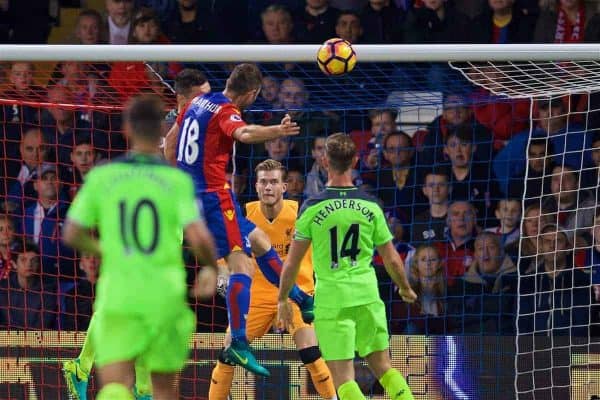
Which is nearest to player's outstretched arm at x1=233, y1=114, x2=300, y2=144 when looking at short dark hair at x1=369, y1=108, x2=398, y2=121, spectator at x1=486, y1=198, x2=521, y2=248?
short dark hair at x1=369, y1=108, x2=398, y2=121

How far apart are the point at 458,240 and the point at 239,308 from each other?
257 centimetres

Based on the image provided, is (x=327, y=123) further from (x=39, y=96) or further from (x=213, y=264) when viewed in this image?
(x=213, y=264)

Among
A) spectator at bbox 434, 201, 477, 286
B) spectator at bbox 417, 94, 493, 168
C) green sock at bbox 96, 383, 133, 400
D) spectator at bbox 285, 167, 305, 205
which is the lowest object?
green sock at bbox 96, 383, 133, 400

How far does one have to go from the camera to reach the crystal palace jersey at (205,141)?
876 cm

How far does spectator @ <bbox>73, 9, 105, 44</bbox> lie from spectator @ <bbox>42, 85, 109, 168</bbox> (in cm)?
92

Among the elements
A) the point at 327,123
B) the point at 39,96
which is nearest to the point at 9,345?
the point at 39,96

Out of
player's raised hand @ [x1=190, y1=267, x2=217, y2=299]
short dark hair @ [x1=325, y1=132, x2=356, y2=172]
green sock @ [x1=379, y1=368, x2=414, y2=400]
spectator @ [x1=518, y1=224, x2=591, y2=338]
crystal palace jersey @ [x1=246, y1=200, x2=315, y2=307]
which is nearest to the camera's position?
player's raised hand @ [x1=190, y1=267, x2=217, y2=299]

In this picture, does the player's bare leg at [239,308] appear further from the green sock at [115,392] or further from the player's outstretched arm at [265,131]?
the green sock at [115,392]

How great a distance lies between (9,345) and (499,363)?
12.4ft

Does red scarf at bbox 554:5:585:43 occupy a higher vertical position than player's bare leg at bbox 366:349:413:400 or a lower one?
higher

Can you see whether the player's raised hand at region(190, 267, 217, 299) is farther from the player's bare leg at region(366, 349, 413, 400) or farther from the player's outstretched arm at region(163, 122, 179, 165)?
the player's outstretched arm at region(163, 122, 179, 165)

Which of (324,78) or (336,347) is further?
(324,78)

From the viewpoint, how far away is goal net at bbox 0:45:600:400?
10.7m

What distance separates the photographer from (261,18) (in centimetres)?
1244
